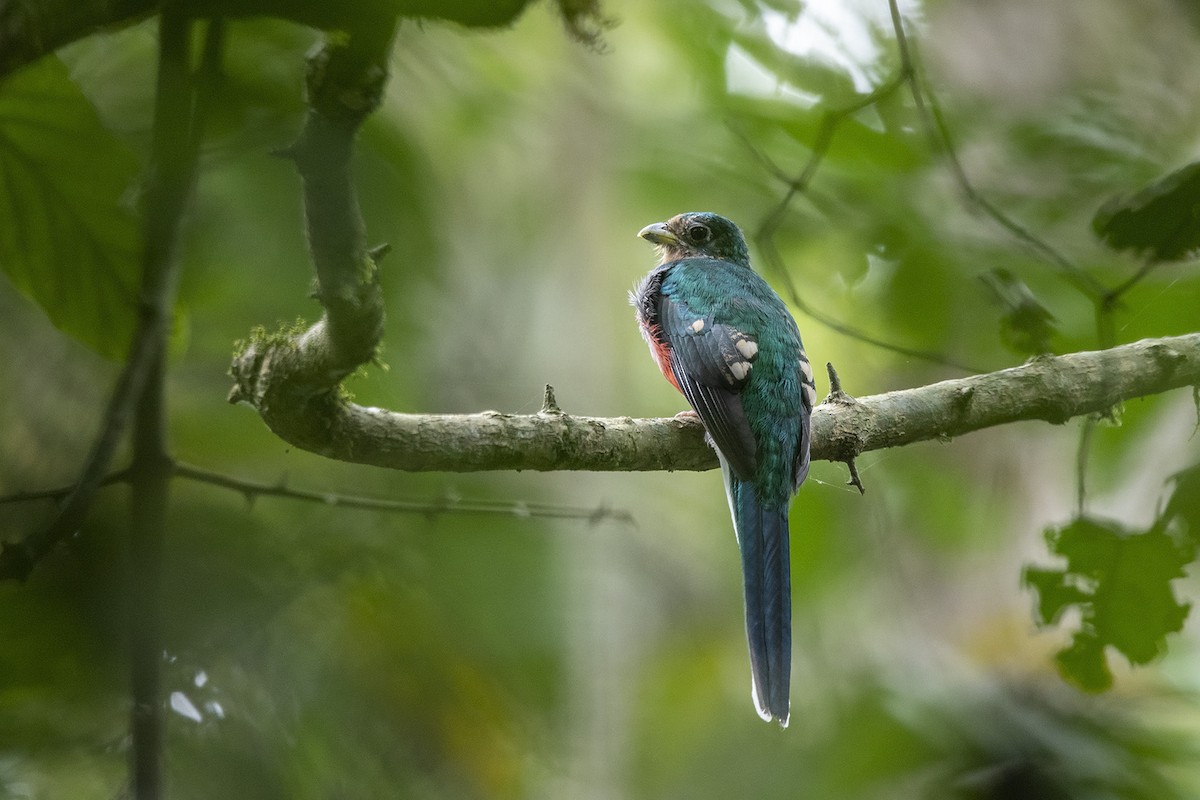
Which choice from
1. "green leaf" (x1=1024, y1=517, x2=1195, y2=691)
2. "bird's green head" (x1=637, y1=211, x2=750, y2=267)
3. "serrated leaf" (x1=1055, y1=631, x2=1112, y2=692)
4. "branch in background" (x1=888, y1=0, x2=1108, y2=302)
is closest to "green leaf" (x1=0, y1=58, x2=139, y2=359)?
"branch in background" (x1=888, y1=0, x2=1108, y2=302)

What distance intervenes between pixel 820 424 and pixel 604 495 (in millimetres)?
3169

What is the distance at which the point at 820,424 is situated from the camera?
105 inches

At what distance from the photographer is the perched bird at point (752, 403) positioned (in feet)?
7.97

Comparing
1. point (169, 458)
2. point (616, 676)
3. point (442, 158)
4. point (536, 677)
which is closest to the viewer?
point (169, 458)

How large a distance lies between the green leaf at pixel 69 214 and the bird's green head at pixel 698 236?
254 cm

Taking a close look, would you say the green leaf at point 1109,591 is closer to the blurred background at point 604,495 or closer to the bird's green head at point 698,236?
the blurred background at point 604,495

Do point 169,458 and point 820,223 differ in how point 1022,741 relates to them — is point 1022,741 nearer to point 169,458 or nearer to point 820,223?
point 820,223

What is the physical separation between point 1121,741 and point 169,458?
102 inches

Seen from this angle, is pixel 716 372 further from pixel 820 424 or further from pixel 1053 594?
pixel 1053 594

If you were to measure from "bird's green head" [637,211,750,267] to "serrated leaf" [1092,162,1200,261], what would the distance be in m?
1.93

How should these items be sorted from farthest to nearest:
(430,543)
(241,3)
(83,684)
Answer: (430,543), (83,684), (241,3)

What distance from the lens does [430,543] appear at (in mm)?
2289

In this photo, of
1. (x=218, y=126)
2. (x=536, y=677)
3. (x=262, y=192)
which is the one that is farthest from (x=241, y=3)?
(x=536, y=677)

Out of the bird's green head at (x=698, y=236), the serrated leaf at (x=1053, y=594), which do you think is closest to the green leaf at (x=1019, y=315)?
the serrated leaf at (x=1053, y=594)
